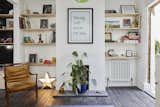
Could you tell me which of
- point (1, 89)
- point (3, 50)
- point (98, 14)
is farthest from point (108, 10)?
point (1, 89)

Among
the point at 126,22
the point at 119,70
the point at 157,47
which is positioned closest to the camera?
the point at 157,47

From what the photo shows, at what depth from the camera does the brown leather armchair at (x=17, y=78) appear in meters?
5.67

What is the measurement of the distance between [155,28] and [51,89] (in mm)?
3210

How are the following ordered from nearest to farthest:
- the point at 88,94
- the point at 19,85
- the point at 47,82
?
the point at 19,85 < the point at 88,94 < the point at 47,82

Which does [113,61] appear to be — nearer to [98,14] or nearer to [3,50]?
[98,14]

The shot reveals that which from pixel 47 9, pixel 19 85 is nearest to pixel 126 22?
pixel 47 9

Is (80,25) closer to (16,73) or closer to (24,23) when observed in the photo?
(24,23)

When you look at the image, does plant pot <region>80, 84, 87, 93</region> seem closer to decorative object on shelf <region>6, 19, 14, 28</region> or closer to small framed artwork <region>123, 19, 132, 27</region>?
small framed artwork <region>123, 19, 132, 27</region>

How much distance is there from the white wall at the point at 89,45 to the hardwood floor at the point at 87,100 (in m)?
0.63

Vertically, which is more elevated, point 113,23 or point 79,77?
point 113,23

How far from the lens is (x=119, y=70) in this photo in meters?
7.87

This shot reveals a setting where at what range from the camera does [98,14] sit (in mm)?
6973

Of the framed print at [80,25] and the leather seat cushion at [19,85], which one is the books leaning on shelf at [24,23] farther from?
the leather seat cushion at [19,85]

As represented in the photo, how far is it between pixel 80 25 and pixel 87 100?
1995 millimetres
